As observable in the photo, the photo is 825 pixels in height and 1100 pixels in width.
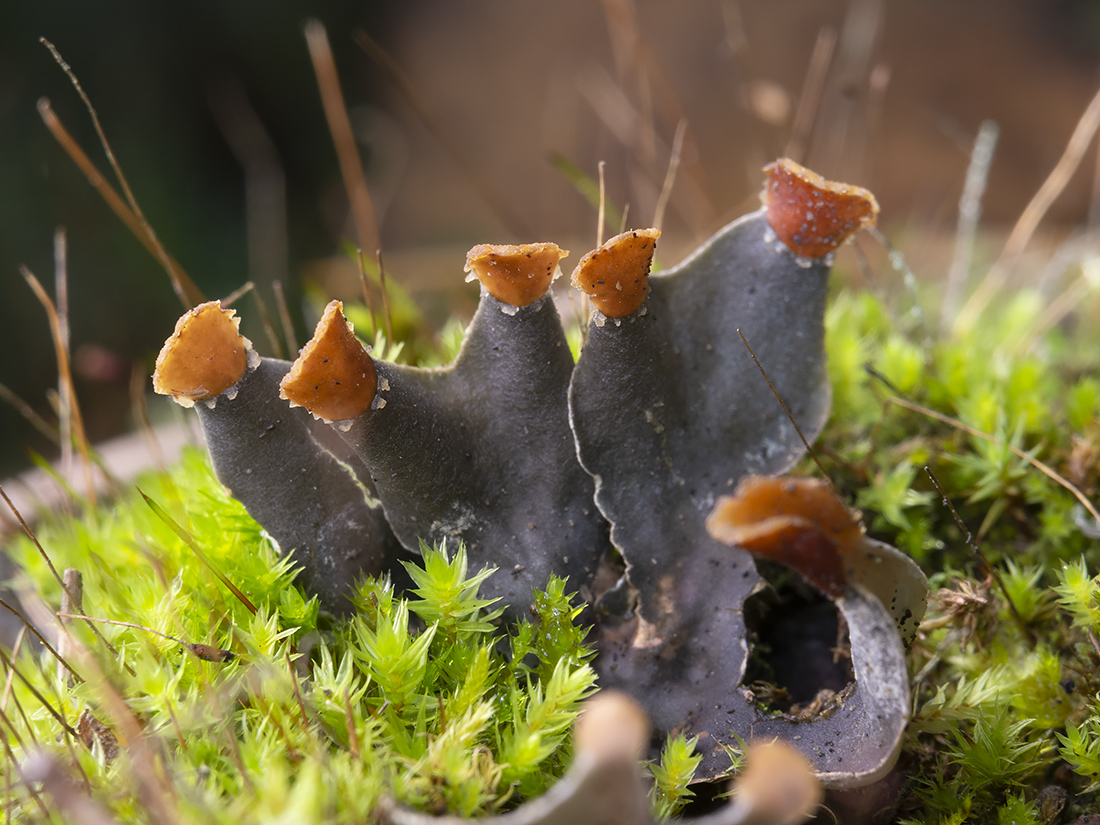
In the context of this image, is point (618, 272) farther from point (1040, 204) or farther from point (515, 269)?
point (1040, 204)

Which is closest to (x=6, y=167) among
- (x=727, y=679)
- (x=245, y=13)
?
(x=245, y=13)

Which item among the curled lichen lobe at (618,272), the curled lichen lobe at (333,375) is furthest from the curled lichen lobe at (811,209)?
the curled lichen lobe at (333,375)

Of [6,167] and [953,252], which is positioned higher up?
[6,167]

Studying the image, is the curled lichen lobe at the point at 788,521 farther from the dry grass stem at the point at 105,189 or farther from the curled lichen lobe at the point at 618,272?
the dry grass stem at the point at 105,189

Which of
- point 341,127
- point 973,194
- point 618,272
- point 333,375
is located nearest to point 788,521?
point 618,272

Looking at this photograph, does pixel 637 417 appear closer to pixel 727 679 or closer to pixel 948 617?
pixel 727 679
